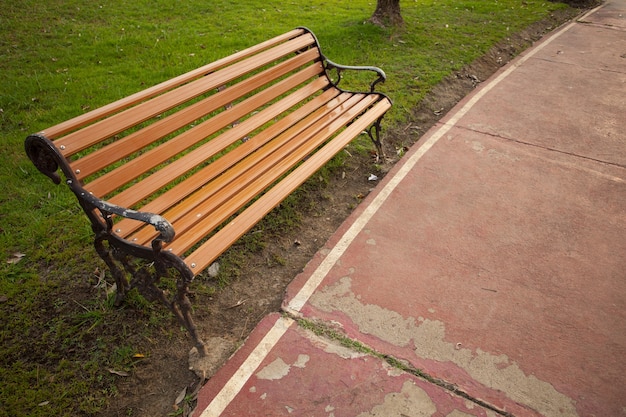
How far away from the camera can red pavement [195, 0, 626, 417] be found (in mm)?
2760

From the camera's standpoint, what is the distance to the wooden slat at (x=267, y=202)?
9.36 feet

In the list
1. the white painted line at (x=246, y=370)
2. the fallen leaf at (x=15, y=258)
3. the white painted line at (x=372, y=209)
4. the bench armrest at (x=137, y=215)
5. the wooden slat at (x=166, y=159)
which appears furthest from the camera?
the fallen leaf at (x=15, y=258)

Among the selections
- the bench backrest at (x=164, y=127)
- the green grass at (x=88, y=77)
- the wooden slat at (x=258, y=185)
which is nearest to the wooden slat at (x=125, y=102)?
the bench backrest at (x=164, y=127)

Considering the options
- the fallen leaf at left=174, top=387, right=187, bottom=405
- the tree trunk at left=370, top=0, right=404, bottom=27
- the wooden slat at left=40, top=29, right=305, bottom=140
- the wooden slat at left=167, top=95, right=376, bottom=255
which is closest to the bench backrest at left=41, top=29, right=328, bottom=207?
the wooden slat at left=40, top=29, right=305, bottom=140

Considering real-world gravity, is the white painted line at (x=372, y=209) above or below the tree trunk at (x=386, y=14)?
below

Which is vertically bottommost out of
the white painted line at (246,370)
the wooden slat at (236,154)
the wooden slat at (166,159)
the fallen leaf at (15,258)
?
the white painted line at (246,370)

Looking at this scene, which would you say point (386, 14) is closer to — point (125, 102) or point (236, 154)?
point (236, 154)

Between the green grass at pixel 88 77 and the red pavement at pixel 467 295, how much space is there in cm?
89

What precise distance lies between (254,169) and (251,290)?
969mm

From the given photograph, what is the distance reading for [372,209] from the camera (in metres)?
4.27

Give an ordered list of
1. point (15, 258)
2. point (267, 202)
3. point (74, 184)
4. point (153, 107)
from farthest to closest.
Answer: point (15, 258) → point (267, 202) → point (153, 107) → point (74, 184)

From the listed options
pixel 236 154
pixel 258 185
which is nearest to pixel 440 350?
pixel 258 185

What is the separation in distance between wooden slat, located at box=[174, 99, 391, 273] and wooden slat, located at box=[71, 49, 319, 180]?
0.81 meters

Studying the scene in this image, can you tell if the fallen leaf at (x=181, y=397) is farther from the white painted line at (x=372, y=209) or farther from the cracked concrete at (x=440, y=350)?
the cracked concrete at (x=440, y=350)
